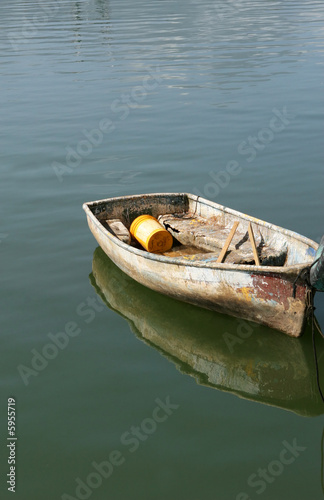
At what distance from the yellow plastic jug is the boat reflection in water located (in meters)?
0.81

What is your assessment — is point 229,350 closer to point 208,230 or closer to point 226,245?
point 226,245

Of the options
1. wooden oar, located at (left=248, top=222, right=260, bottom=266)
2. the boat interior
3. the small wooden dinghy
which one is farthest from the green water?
wooden oar, located at (left=248, top=222, right=260, bottom=266)

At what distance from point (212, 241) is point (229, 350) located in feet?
7.47

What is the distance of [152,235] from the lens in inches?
383

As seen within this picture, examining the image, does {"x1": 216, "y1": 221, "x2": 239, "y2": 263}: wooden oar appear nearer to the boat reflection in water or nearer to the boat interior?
the boat interior

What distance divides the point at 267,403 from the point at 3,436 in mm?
2793

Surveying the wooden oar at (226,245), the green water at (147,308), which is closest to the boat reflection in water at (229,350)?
the green water at (147,308)

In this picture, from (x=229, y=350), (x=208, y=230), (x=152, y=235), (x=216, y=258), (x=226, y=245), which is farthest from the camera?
(x=208, y=230)

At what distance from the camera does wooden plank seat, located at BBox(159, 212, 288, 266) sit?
888 cm

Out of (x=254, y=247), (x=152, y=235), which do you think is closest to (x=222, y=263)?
(x=254, y=247)

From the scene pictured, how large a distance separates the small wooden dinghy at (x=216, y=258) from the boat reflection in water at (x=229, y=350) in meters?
0.18

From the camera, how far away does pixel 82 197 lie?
12.6 meters

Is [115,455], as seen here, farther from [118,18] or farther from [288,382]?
[118,18]

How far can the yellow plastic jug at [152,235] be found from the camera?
977 cm
